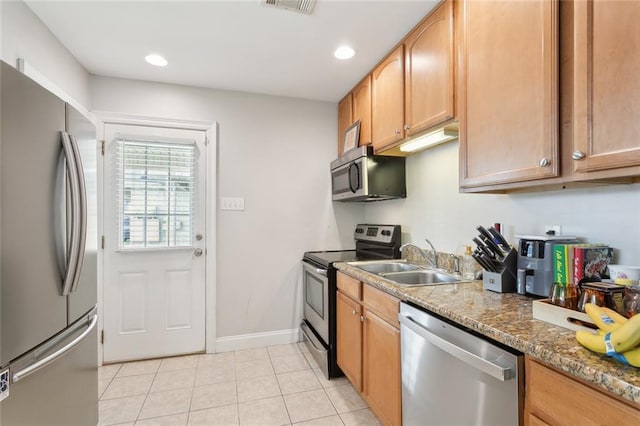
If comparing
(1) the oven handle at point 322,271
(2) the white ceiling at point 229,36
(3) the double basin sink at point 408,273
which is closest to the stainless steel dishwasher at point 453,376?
(3) the double basin sink at point 408,273

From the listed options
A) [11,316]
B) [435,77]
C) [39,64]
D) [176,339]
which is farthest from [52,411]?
[435,77]

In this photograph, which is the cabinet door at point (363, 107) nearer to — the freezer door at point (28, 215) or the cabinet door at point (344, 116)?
the cabinet door at point (344, 116)

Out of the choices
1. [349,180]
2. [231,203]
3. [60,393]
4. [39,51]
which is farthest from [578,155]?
[39,51]

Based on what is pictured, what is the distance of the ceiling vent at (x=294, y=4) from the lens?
1.70m

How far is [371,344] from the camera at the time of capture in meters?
1.84

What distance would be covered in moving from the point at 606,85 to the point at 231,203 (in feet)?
8.50

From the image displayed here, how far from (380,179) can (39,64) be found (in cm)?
233

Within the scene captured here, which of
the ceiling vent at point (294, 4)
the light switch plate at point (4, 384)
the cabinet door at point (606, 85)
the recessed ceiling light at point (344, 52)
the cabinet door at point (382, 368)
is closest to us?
the cabinet door at point (606, 85)

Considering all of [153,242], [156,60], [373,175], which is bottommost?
[153,242]

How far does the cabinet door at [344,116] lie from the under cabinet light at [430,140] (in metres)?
0.77

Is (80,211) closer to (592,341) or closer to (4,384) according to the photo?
(4,384)

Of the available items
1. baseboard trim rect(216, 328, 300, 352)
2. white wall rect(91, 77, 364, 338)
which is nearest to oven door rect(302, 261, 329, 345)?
white wall rect(91, 77, 364, 338)

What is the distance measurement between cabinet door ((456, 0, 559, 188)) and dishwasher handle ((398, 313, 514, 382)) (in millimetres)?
695

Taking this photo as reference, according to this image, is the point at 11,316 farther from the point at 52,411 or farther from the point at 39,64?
the point at 39,64
